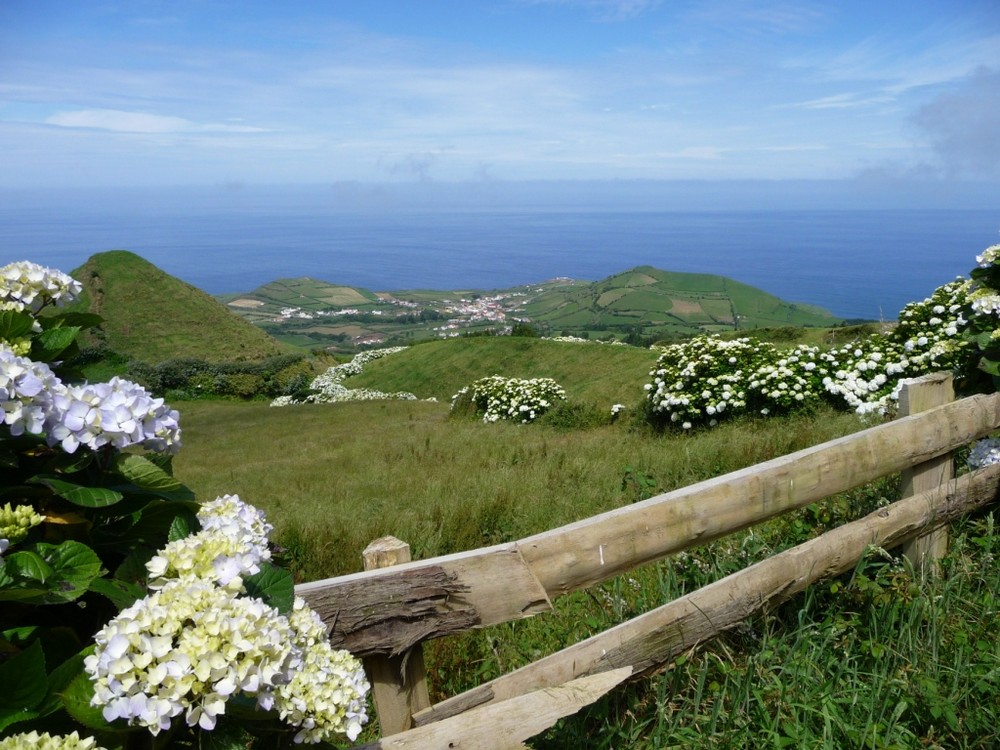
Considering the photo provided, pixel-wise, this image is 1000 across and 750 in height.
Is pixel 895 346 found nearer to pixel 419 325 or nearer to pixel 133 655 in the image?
pixel 133 655

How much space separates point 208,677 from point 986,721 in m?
3.50

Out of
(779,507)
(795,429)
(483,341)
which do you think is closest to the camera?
(779,507)

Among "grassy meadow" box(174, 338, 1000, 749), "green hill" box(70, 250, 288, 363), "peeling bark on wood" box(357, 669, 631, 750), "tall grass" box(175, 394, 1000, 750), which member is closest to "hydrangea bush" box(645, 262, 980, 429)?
"grassy meadow" box(174, 338, 1000, 749)

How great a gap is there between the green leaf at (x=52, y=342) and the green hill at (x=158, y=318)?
52037 millimetres

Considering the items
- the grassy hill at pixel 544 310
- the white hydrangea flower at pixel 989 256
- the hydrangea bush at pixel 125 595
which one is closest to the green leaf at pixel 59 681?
the hydrangea bush at pixel 125 595

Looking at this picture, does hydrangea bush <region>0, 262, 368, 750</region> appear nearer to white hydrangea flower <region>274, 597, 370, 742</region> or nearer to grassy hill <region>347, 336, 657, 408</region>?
white hydrangea flower <region>274, 597, 370, 742</region>

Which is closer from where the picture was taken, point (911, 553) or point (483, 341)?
point (911, 553)

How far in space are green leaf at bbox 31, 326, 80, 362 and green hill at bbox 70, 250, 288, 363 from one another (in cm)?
5204

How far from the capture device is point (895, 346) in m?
11.2

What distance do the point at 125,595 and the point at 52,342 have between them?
0.84 meters

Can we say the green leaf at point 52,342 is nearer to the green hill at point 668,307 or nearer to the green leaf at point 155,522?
the green leaf at point 155,522

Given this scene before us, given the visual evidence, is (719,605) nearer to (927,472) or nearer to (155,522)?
(927,472)

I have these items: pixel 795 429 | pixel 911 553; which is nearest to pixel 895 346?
pixel 795 429

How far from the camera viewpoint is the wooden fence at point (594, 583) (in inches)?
101
